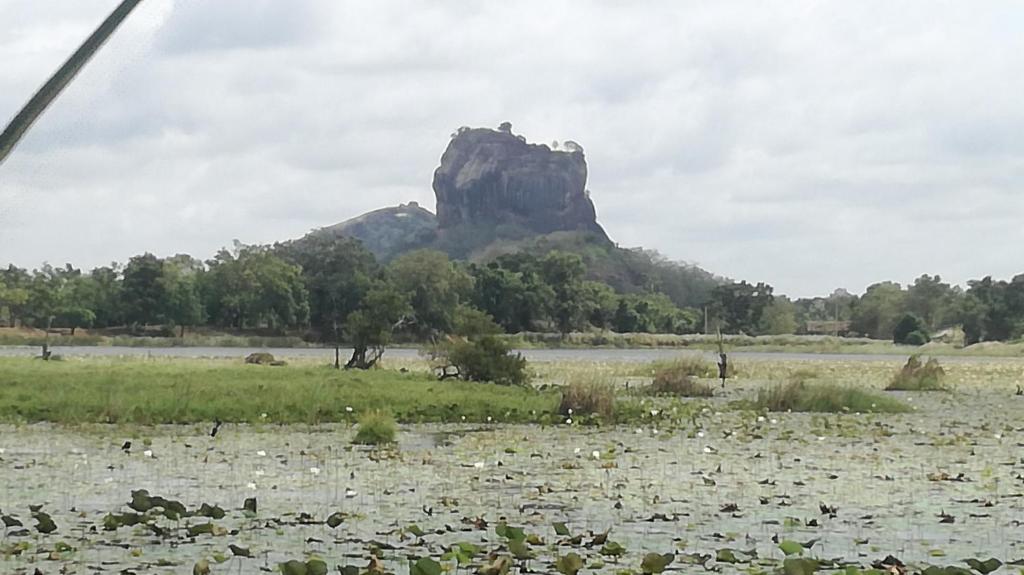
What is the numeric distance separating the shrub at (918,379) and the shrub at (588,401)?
11.9m

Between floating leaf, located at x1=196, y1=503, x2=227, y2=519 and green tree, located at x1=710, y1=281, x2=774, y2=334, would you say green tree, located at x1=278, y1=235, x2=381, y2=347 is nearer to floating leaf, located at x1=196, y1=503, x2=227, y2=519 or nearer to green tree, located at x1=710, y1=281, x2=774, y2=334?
green tree, located at x1=710, y1=281, x2=774, y2=334

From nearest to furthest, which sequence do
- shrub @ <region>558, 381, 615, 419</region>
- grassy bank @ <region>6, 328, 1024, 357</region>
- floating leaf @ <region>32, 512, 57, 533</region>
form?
floating leaf @ <region>32, 512, 57, 533</region> < shrub @ <region>558, 381, 615, 419</region> < grassy bank @ <region>6, 328, 1024, 357</region>

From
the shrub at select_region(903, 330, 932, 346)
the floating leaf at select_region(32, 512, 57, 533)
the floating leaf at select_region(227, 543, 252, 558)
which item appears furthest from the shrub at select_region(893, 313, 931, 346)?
the floating leaf at select_region(227, 543, 252, 558)

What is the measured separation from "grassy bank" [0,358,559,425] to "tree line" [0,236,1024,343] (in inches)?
149

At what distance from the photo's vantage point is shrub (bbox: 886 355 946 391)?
30.0m

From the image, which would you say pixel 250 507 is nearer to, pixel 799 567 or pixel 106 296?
pixel 799 567

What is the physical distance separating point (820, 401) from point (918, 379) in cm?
862

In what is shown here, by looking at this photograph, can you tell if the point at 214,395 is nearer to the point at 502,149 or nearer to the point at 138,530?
the point at 138,530

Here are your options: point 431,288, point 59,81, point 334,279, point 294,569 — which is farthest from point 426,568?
point 334,279

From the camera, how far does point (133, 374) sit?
2641 centimetres

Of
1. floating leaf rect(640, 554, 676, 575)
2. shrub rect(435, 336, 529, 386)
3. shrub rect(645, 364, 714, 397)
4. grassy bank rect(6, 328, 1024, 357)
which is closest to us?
floating leaf rect(640, 554, 676, 575)

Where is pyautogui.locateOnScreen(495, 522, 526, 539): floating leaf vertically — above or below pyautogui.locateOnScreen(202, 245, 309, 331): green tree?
below

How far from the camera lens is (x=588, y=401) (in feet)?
66.2

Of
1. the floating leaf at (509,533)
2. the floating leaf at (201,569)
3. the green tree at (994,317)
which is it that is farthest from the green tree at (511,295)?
the floating leaf at (201,569)
